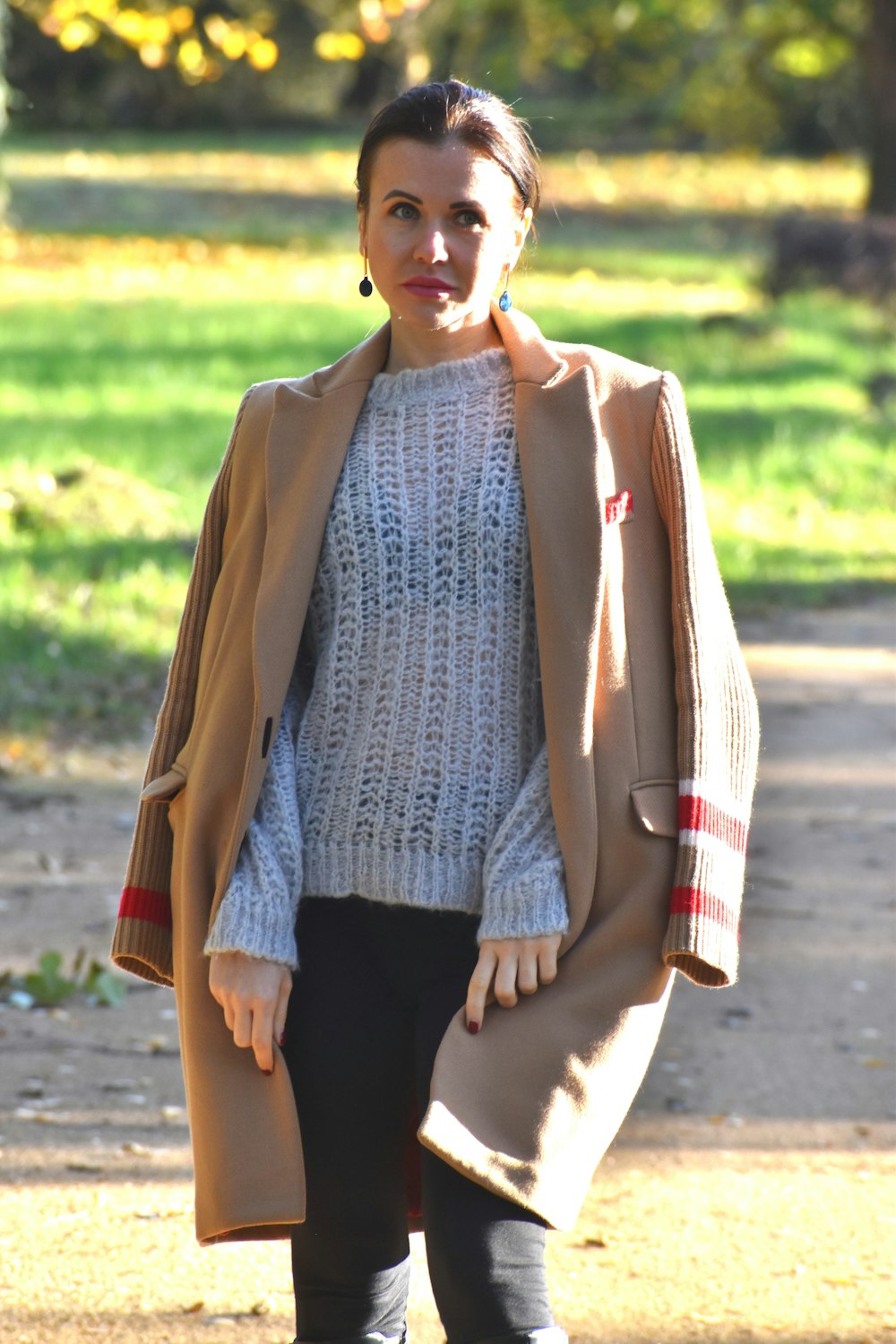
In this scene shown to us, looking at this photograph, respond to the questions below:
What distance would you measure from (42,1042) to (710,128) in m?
25.5

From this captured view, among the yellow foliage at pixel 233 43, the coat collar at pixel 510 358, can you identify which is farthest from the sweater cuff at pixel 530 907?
the yellow foliage at pixel 233 43

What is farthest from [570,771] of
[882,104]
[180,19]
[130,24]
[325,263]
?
[882,104]

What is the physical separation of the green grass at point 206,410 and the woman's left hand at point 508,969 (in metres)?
4.21

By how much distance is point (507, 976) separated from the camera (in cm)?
241

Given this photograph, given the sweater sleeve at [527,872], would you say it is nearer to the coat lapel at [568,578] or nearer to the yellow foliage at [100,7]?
the coat lapel at [568,578]

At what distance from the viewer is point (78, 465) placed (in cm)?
1009

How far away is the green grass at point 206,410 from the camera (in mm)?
8266

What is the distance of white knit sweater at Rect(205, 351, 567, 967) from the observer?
2.47 m

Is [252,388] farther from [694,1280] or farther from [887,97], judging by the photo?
[887,97]

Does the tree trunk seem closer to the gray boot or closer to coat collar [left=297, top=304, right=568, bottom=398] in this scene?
coat collar [left=297, top=304, right=568, bottom=398]

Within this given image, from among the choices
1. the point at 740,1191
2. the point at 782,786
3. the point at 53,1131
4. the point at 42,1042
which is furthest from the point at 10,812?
the point at 740,1191

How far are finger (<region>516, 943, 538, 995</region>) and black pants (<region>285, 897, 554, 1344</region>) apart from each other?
0.10 m

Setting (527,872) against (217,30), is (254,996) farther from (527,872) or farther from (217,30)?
(217,30)

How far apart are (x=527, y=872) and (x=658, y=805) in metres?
0.20
